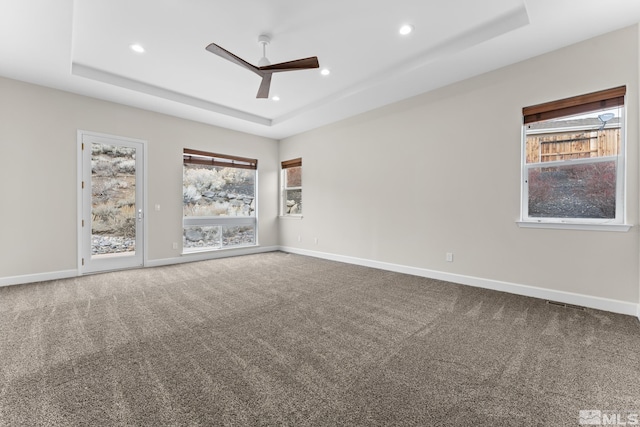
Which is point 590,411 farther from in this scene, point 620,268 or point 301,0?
point 301,0

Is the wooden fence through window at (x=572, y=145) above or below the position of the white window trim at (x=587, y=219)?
above

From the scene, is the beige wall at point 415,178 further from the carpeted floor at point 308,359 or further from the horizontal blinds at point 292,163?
the horizontal blinds at point 292,163

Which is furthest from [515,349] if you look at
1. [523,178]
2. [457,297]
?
[523,178]

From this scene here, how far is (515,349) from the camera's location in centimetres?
212

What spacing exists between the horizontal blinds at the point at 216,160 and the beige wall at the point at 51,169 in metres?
0.37

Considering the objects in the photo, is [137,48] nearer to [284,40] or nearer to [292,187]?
[284,40]

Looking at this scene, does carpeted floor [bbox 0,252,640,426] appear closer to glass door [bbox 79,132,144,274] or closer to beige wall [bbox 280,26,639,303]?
beige wall [bbox 280,26,639,303]

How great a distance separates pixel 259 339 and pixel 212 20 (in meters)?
3.09

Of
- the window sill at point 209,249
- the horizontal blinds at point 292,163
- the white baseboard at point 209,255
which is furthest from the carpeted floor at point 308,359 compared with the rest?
the horizontal blinds at point 292,163

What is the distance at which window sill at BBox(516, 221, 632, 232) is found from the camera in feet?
9.18

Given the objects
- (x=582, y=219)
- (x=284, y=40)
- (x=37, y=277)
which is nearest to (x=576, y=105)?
(x=582, y=219)

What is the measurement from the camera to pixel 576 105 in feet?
10.1

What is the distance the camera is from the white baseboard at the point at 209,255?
202 inches

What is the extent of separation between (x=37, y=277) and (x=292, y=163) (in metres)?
4.81
